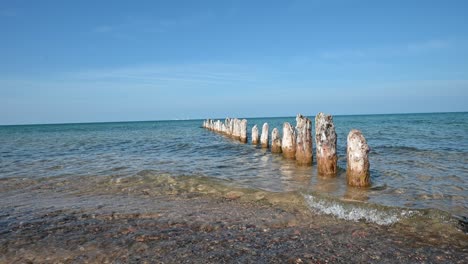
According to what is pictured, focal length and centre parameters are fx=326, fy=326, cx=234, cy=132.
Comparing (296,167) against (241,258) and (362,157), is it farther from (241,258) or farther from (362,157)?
(241,258)

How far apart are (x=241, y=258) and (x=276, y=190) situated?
3.95 metres

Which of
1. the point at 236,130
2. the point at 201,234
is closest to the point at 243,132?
the point at 236,130

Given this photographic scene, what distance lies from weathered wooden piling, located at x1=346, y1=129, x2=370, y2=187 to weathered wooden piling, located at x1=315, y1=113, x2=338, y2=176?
1.32m

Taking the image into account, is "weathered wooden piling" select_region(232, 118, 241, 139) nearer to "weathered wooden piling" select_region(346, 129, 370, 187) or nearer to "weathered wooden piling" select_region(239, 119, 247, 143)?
"weathered wooden piling" select_region(239, 119, 247, 143)

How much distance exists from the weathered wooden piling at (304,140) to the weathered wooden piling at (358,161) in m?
3.30

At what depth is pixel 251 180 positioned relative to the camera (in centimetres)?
924

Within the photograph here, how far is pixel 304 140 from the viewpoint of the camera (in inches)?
460

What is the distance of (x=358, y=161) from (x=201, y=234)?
4.90 m

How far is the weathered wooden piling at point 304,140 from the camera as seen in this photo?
11.5 metres

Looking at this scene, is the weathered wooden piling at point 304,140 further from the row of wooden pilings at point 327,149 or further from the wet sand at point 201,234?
the wet sand at point 201,234

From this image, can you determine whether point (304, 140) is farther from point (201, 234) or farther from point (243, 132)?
point (243, 132)

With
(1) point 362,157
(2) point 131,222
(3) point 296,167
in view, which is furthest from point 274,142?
(2) point 131,222

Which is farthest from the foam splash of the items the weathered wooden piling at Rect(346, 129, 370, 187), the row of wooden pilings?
the row of wooden pilings

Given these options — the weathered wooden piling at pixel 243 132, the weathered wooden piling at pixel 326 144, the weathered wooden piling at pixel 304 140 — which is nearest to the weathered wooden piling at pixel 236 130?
the weathered wooden piling at pixel 243 132
